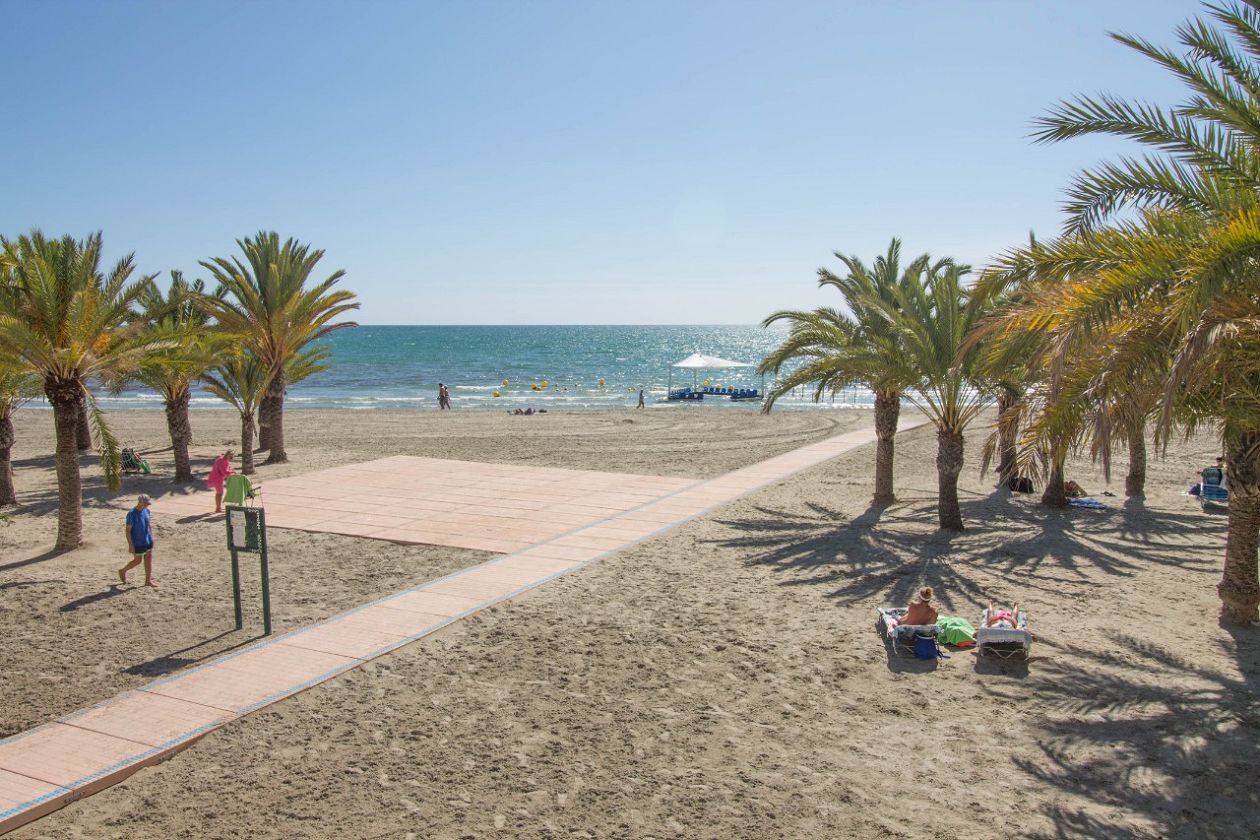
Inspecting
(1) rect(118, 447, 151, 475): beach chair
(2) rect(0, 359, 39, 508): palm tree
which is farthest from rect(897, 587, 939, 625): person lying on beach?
(1) rect(118, 447, 151, 475): beach chair

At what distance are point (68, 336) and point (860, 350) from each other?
39.4 ft

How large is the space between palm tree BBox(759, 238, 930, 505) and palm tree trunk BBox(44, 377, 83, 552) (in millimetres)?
11087

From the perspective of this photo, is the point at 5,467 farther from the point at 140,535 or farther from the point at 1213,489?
the point at 1213,489

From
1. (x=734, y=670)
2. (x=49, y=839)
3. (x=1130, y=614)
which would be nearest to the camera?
(x=49, y=839)

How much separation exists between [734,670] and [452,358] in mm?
96259

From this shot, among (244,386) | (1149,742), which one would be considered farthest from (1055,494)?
(244,386)

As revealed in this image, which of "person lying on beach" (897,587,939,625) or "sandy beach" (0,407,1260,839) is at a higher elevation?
"person lying on beach" (897,587,939,625)

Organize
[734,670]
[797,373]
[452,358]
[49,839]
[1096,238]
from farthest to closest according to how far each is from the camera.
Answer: [452,358]
[797,373]
[734,670]
[1096,238]
[49,839]

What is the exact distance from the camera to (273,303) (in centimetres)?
2005

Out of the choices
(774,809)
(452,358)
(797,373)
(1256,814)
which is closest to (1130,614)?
(1256,814)

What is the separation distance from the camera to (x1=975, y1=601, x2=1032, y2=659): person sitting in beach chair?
25.8 ft

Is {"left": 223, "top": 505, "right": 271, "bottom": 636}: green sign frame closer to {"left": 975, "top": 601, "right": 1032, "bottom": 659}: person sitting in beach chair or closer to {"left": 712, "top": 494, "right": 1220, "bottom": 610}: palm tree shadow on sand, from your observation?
{"left": 712, "top": 494, "right": 1220, "bottom": 610}: palm tree shadow on sand

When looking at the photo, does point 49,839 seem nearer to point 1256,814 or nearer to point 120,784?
point 120,784

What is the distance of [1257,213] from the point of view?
632cm
